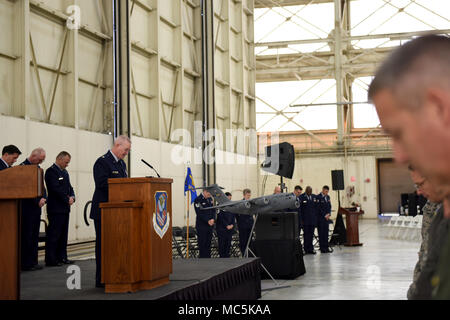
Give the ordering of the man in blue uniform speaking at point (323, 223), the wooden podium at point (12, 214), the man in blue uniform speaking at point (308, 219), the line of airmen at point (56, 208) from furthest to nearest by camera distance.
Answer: the man in blue uniform speaking at point (323, 223)
the man in blue uniform speaking at point (308, 219)
the line of airmen at point (56, 208)
the wooden podium at point (12, 214)

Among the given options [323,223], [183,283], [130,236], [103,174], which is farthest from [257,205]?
[323,223]

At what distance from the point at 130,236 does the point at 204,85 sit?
1672 cm

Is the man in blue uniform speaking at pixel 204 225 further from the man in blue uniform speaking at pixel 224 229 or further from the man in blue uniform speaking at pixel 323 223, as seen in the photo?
the man in blue uniform speaking at pixel 323 223

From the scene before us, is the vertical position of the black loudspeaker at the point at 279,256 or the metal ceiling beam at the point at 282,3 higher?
the metal ceiling beam at the point at 282,3

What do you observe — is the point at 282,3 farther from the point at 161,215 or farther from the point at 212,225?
the point at 161,215

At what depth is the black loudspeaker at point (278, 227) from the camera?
32.2 feet

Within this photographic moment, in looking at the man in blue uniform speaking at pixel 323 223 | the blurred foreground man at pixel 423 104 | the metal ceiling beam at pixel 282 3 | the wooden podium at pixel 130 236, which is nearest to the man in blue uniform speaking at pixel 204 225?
the man in blue uniform speaking at pixel 323 223

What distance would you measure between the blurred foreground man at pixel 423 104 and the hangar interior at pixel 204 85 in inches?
4.5

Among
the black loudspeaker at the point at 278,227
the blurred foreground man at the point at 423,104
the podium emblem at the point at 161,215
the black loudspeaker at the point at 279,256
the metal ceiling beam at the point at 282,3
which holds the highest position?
the metal ceiling beam at the point at 282,3

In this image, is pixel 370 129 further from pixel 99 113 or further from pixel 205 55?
pixel 99 113

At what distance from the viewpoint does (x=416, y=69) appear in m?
0.82

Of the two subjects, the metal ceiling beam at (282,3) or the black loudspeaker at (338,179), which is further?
the metal ceiling beam at (282,3)

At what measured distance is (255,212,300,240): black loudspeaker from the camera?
9.83m

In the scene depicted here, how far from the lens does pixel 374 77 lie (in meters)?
0.90
